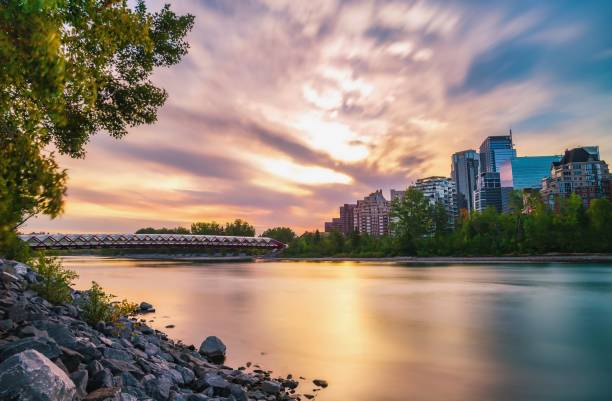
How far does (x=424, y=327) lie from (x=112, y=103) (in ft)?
60.1

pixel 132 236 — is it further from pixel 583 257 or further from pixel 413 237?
pixel 583 257

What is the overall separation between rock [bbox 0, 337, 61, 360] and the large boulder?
106 cm

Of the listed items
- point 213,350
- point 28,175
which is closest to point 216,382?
point 213,350

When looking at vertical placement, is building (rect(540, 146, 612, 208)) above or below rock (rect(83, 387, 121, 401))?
above

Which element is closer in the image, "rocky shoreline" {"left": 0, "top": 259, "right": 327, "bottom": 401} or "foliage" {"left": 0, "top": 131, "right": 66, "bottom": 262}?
"rocky shoreline" {"left": 0, "top": 259, "right": 327, "bottom": 401}

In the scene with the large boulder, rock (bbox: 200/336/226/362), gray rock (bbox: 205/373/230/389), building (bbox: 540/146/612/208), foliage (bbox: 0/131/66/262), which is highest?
building (bbox: 540/146/612/208)

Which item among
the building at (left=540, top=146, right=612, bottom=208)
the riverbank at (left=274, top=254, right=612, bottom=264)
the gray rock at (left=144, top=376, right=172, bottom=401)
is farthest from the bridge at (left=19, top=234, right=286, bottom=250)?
the building at (left=540, top=146, right=612, bottom=208)

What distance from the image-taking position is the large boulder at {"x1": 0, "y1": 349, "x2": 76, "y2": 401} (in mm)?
4527

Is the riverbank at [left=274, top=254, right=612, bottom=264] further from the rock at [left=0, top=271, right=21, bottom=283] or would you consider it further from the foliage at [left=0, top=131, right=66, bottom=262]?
the foliage at [left=0, top=131, right=66, bottom=262]

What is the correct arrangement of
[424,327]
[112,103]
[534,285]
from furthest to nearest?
[534,285] → [424,327] → [112,103]

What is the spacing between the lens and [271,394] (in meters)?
9.30

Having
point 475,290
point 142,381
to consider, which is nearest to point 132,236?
point 475,290

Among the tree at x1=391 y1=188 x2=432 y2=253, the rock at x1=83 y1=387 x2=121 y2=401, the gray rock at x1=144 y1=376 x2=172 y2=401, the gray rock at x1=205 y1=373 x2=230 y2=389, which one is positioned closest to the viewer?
the rock at x1=83 y1=387 x2=121 y2=401

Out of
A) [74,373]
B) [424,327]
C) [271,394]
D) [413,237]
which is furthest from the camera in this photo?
[413,237]
